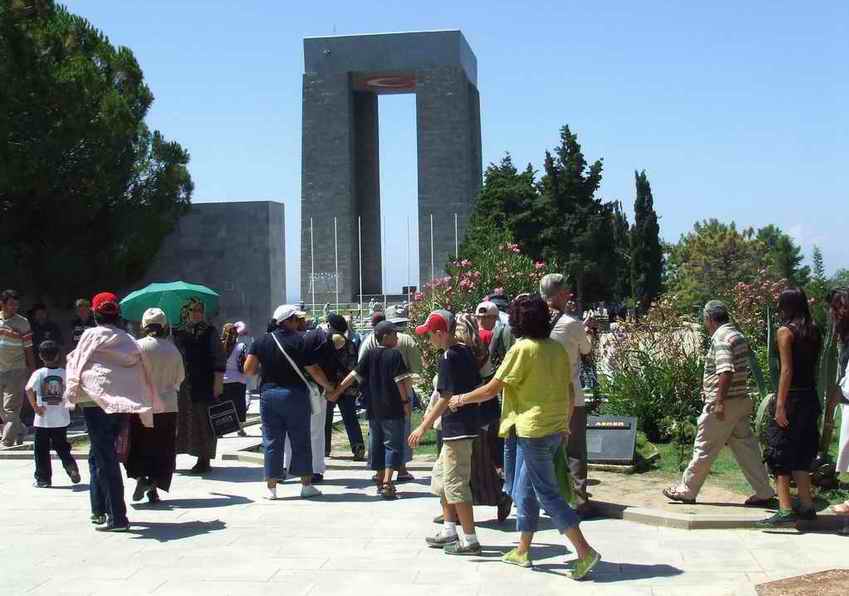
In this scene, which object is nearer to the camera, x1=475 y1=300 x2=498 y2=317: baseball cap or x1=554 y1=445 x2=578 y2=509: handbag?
x1=554 y1=445 x2=578 y2=509: handbag

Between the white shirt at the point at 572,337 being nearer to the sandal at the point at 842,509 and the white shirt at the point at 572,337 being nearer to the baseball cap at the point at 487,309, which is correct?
the baseball cap at the point at 487,309

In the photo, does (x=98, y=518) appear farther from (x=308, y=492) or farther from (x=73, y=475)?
(x=73, y=475)

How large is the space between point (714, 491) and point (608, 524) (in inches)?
52.8

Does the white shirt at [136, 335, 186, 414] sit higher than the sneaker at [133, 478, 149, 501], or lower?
higher

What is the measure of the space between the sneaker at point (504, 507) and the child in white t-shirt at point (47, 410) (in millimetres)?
4339

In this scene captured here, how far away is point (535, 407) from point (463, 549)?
117 centimetres

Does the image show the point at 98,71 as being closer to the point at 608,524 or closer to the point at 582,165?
the point at 608,524

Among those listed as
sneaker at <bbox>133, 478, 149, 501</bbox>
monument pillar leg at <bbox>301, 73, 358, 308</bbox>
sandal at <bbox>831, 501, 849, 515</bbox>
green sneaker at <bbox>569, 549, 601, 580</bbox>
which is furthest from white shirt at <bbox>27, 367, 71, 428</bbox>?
monument pillar leg at <bbox>301, 73, 358, 308</bbox>

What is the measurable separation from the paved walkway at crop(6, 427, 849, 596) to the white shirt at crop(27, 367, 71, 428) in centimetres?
92

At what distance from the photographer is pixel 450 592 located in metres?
6.01

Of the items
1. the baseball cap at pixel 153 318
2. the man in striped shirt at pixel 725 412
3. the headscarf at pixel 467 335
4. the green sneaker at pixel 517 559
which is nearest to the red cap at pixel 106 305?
the baseball cap at pixel 153 318

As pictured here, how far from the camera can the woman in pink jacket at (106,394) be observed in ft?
25.8

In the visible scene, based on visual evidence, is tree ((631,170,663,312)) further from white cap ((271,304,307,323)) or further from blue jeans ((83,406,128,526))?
blue jeans ((83,406,128,526))

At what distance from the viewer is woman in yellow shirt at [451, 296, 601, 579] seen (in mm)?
6320
